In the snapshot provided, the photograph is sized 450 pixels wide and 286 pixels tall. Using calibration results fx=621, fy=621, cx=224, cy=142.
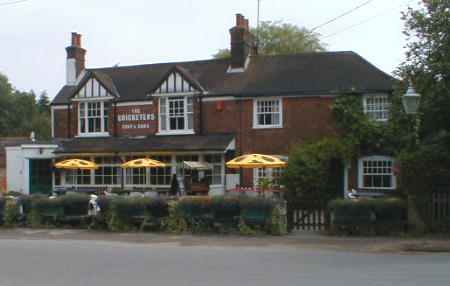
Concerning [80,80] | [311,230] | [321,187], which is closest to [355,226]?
[311,230]

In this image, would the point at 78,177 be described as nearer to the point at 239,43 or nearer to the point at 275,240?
the point at 239,43

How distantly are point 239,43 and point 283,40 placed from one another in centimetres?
2662

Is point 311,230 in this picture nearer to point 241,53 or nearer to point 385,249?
point 385,249

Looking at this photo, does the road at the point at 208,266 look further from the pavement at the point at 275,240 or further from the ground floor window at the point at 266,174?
the ground floor window at the point at 266,174

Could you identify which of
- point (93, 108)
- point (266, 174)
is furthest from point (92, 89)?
point (266, 174)

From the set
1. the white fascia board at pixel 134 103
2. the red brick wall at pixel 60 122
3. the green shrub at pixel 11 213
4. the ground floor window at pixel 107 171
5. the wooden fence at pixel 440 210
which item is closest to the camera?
the wooden fence at pixel 440 210

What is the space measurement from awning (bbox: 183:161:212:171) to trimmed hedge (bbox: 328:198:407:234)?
12.0 m

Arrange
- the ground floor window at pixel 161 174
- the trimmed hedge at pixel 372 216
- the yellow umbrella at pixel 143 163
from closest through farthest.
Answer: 1. the trimmed hedge at pixel 372 216
2. the yellow umbrella at pixel 143 163
3. the ground floor window at pixel 161 174

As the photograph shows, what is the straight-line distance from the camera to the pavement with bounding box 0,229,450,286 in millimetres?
10797

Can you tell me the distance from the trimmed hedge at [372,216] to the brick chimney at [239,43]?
53.1 ft

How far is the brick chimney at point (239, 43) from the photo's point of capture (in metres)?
33.0

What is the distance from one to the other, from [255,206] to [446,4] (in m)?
8.85

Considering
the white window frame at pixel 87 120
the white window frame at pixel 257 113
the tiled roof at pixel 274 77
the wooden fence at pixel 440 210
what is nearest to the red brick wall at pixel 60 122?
the tiled roof at pixel 274 77

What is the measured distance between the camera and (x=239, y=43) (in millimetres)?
32969
